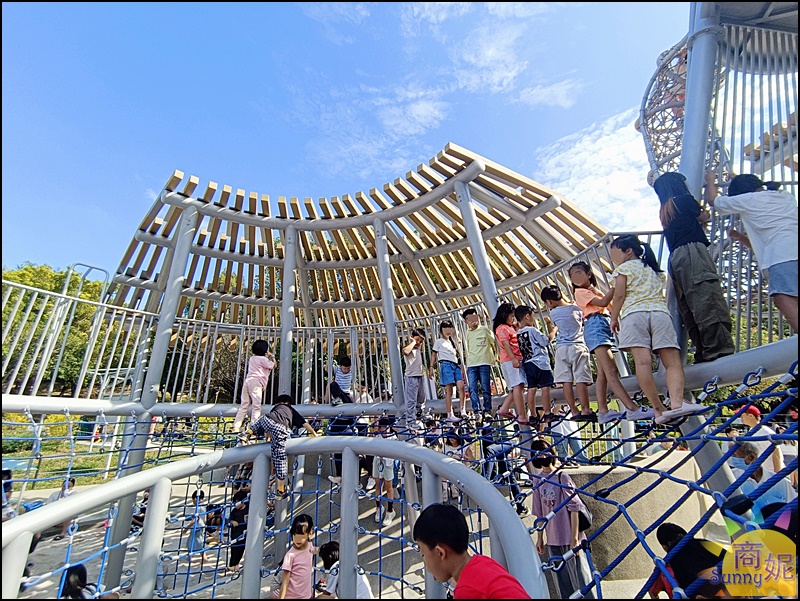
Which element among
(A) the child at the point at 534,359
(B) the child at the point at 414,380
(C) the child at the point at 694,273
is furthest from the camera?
(B) the child at the point at 414,380

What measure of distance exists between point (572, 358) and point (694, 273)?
1.17 metres

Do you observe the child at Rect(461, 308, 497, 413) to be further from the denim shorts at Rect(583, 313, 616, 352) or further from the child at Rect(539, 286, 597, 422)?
the denim shorts at Rect(583, 313, 616, 352)

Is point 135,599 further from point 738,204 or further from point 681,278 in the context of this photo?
point 738,204

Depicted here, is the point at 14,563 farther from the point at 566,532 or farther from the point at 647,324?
the point at 566,532

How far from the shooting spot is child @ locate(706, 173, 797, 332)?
1843 millimetres

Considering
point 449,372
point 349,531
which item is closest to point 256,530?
point 349,531

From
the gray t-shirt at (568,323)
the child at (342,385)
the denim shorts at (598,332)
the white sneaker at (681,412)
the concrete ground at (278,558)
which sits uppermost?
the child at (342,385)

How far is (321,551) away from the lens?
3.95 metres

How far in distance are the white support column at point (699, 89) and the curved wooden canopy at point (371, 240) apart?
98.1 inches

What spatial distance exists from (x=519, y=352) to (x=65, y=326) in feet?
15.9

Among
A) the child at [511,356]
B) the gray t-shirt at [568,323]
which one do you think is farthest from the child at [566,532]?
the gray t-shirt at [568,323]

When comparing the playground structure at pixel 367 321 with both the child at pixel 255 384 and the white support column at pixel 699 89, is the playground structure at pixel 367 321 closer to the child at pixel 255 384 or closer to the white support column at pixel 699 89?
the white support column at pixel 699 89

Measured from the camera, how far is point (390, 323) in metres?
6.56

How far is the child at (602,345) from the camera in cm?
270
